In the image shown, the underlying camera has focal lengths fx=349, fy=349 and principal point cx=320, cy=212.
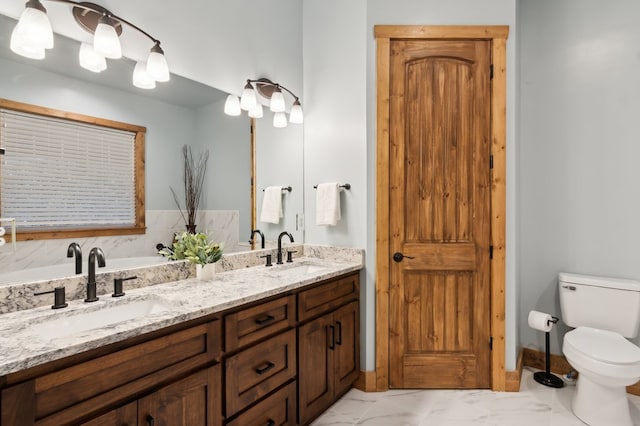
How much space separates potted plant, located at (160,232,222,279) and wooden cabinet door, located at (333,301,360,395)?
79cm

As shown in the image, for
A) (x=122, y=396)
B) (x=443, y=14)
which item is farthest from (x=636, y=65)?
(x=122, y=396)

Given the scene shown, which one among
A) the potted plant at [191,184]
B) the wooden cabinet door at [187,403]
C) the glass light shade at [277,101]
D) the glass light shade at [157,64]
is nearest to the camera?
the wooden cabinet door at [187,403]

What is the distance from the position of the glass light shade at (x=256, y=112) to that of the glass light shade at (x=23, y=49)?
3.86 feet

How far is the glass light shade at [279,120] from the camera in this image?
2.60 m

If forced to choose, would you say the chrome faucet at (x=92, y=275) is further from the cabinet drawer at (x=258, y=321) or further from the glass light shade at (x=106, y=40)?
the glass light shade at (x=106, y=40)

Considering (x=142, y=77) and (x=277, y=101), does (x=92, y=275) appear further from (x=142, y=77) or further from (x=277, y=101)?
(x=277, y=101)

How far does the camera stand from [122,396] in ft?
3.62

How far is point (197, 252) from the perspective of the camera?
1893 millimetres

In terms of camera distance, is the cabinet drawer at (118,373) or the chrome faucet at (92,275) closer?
the cabinet drawer at (118,373)

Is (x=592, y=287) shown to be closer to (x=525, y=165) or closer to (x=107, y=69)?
(x=525, y=165)

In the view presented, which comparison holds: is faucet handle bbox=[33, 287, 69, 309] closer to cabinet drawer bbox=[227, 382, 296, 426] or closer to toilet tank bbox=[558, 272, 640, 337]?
cabinet drawer bbox=[227, 382, 296, 426]

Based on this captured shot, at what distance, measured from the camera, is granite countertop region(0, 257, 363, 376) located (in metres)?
0.97

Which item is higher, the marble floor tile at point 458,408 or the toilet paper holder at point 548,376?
the toilet paper holder at point 548,376

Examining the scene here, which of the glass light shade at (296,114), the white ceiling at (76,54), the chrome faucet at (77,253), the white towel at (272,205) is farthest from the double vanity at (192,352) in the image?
the glass light shade at (296,114)
